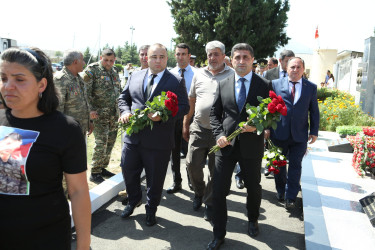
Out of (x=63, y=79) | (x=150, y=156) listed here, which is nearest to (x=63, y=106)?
(x=63, y=79)

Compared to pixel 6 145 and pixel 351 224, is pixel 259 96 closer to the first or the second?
pixel 351 224

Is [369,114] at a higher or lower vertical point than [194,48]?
lower

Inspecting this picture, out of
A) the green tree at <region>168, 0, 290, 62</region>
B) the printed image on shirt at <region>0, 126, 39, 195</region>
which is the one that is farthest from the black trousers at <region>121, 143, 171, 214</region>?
the green tree at <region>168, 0, 290, 62</region>

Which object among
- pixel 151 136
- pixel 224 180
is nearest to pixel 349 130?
pixel 224 180

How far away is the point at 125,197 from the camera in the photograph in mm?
5246

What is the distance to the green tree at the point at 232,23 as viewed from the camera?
25266 millimetres

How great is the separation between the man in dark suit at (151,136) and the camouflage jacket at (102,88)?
1.53 metres

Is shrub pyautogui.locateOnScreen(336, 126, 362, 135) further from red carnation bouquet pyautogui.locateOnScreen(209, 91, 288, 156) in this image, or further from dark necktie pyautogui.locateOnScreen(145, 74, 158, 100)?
dark necktie pyautogui.locateOnScreen(145, 74, 158, 100)

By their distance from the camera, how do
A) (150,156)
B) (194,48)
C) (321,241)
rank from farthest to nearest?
1. (194,48)
2. (150,156)
3. (321,241)

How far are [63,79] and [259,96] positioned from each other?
109 inches

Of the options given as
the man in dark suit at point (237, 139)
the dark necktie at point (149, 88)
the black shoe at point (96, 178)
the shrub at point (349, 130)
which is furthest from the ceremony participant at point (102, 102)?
the shrub at point (349, 130)

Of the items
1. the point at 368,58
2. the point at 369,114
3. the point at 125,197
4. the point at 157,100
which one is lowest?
the point at 125,197

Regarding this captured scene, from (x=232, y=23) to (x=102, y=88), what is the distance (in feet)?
69.8

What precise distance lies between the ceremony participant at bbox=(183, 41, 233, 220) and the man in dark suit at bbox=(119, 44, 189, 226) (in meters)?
0.43
